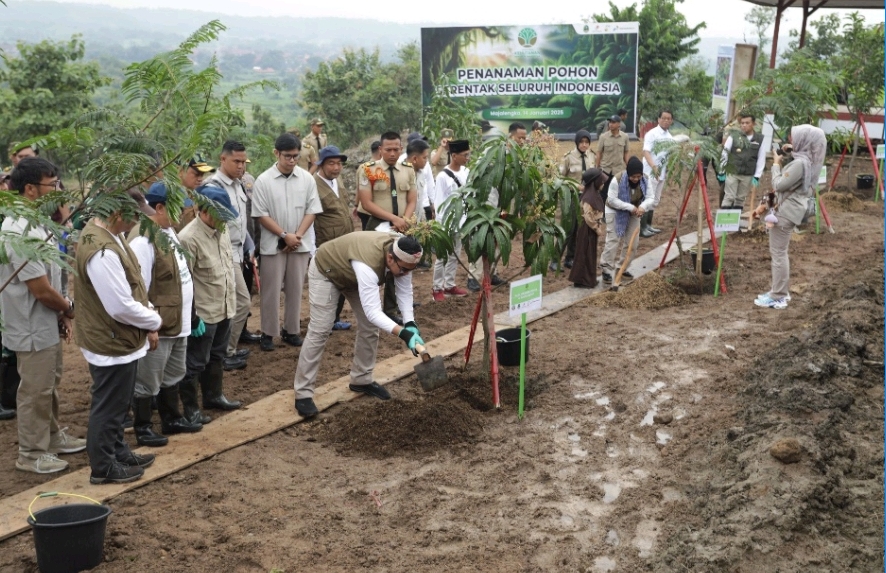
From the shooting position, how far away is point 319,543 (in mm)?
4742

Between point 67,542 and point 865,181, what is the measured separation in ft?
54.9

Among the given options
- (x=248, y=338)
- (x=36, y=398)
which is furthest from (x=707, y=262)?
(x=36, y=398)

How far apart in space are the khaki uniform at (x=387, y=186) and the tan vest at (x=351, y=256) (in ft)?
7.96

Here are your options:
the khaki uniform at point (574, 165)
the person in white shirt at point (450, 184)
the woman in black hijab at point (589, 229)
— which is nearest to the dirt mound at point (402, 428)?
the person in white shirt at point (450, 184)

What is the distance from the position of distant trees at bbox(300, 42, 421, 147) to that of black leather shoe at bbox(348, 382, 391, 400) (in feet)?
49.5

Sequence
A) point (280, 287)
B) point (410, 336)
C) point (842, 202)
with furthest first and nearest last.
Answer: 1. point (842, 202)
2. point (280, 287)
3. point (410, 336)

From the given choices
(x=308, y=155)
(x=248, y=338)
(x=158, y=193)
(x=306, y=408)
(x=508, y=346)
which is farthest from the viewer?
(x=308, y=155)

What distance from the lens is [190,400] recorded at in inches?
249

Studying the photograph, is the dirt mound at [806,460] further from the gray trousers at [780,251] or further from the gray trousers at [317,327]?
→ the gray trousers at [317,327]

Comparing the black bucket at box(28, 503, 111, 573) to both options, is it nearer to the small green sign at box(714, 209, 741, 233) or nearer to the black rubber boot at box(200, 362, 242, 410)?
the black rubber boot at box(200, 362, 242, 410)

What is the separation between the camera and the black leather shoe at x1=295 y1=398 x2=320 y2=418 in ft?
21.6

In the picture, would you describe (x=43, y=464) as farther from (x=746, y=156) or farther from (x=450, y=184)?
(x=746, y=156)

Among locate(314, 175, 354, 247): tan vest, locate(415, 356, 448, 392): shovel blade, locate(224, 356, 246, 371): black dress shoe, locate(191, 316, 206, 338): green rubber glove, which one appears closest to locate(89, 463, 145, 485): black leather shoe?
locate(191, 316, 206, 338): green rubber glove

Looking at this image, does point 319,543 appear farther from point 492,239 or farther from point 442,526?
point 492,239
